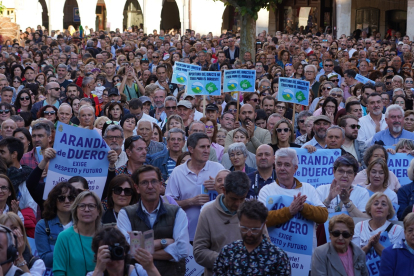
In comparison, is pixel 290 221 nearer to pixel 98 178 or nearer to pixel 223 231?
pixel 223 231

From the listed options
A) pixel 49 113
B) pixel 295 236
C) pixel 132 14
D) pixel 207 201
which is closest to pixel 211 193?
pixel 207 201

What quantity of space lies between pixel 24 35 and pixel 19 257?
2896 cm

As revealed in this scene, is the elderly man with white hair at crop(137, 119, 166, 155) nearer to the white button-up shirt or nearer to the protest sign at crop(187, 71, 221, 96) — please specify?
the white button-up shirt

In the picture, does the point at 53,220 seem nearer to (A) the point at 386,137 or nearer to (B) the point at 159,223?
(B) the point at 159,223

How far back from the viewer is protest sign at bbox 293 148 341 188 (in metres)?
7.98

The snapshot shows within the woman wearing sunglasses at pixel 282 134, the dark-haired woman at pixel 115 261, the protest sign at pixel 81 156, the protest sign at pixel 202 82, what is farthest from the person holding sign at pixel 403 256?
the protest sign at pixel 202 82

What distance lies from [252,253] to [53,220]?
6.72 feet

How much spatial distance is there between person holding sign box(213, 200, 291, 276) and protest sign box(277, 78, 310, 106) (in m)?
7.12

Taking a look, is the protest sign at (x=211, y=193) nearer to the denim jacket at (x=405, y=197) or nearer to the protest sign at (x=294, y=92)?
the denim jacket at (x=405, y=197)

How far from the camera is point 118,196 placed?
20.7 ft

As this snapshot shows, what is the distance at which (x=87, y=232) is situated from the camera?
559 cm

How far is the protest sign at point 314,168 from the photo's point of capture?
314 inches

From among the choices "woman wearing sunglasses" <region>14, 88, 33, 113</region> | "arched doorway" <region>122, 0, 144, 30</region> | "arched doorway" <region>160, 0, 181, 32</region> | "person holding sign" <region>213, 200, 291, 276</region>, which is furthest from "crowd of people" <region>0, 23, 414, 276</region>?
"arched doorway" <region>122, 0, 144, 30</region>

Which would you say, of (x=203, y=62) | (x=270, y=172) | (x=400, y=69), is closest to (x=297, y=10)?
(x=203, y=62)
